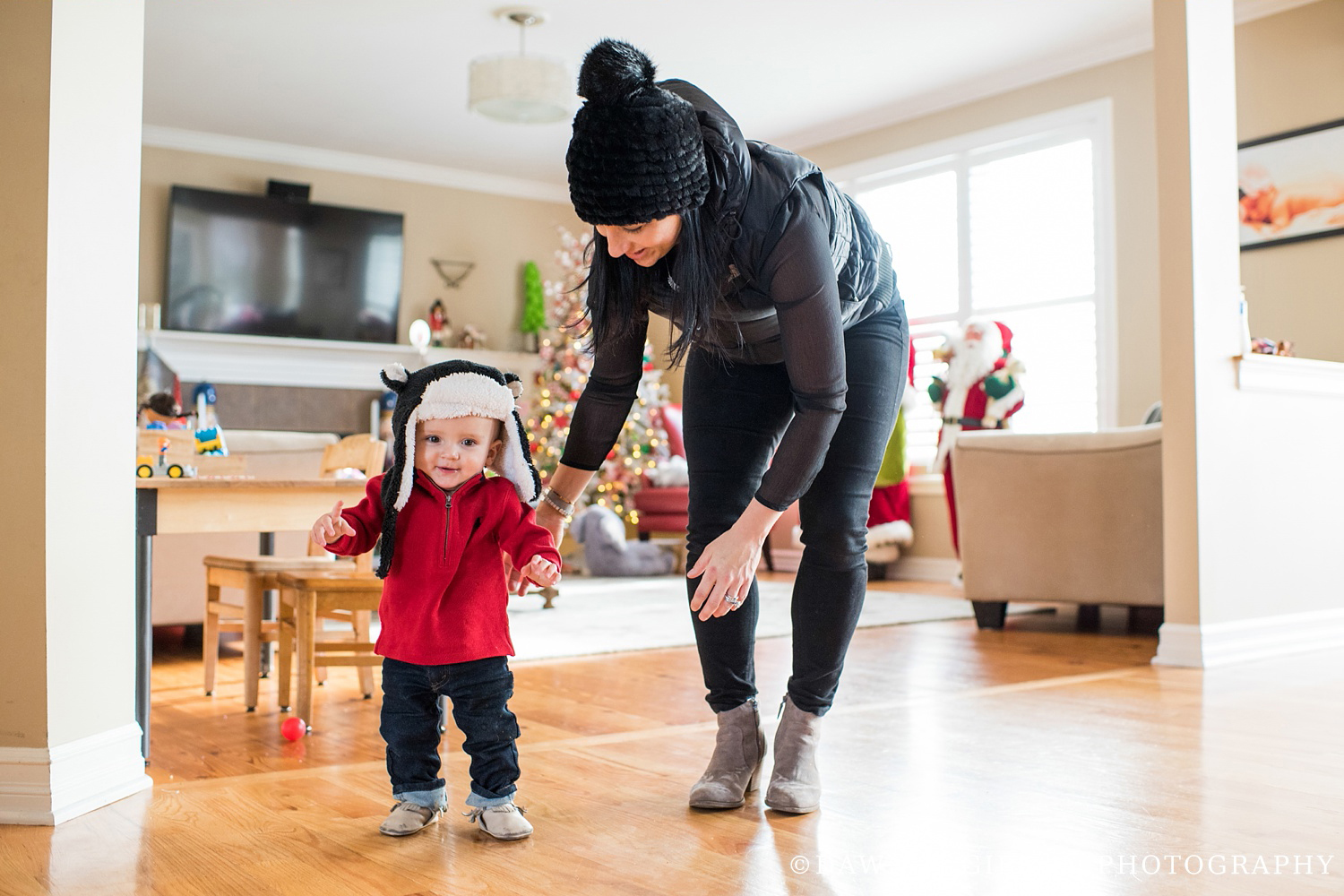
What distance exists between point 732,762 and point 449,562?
20.7 inches

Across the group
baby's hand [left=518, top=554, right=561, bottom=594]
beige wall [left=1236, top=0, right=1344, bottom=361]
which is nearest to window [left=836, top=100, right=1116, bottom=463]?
beige wall [left=1236, top=0, right=1344, bottom=361]

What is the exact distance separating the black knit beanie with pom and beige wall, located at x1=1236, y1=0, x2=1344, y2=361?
182 inches

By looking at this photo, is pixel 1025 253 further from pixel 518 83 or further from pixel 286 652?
pixel 286 652

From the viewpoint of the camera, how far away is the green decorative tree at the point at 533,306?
845cm

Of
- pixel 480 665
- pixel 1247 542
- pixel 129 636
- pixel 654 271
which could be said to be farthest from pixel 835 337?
pixel 1247 542

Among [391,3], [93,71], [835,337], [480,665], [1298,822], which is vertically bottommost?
[1298,822]

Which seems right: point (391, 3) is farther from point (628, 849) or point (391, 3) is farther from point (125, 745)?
point (628, 849)

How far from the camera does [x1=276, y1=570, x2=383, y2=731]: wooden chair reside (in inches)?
96.4

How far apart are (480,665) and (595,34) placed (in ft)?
15.4

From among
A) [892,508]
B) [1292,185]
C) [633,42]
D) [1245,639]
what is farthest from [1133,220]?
[1245,639]

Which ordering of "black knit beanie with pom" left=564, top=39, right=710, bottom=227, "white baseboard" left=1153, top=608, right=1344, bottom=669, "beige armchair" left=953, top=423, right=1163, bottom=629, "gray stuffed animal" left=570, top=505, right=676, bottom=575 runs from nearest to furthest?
"black knit beanie with pom" left=564, top=39, right=710, bottom=227
"white baseboard" left=1153, top=608, right=1344, bottom=669
"beige armchair" left=953, top=423, right=1163, bottom=629
"gray stuffed animal" left=570, top=505, right=676, bottom=575

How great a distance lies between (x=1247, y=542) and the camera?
339cm

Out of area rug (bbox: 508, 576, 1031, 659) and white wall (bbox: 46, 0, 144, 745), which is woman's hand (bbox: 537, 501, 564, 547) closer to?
white wall (bbox: 46, 0, 144, 745)

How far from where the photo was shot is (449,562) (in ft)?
5.35
